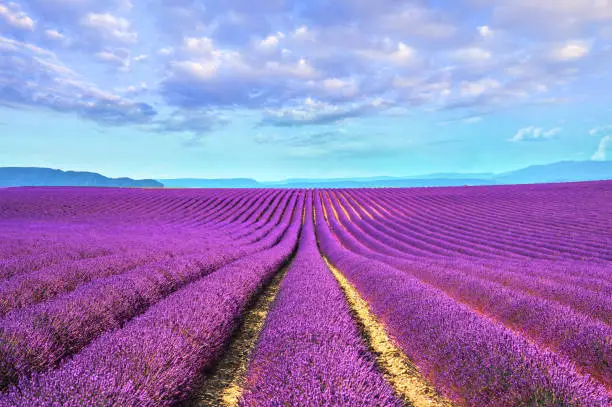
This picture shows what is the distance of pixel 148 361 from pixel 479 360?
2301 millimetres

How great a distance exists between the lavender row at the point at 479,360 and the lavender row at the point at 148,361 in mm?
1941

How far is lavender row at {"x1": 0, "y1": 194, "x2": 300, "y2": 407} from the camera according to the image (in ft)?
5.03

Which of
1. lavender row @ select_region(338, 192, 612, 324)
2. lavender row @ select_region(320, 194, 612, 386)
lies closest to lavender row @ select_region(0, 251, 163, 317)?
lavender row @ select_region(320, 194, 612, 386)

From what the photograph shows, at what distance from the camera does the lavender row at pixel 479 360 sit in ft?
6.03

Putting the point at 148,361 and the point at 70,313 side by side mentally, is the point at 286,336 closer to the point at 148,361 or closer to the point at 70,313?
the point at 148,361

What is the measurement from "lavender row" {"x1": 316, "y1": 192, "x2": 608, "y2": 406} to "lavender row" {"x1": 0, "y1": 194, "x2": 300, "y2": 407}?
1941 mm

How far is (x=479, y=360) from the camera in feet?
7.47

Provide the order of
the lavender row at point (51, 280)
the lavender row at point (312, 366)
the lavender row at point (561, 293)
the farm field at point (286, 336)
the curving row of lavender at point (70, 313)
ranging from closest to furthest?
1. the lavender row at point (312, 366)
2. the farm field at point (286, 336)
3. the curving row of lavender at point (70, 313)
4. the lavender row at point (51, 280)
5. the lavender row at point (561, 293)

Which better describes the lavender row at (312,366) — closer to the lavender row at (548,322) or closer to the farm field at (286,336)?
the farm field at (286,336)

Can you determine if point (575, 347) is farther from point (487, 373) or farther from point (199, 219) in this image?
point (199, 219)

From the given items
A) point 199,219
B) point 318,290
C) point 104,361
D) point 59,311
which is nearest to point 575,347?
point 318,290

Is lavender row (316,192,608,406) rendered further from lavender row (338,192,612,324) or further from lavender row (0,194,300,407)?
lavender row (0,194,300,407)

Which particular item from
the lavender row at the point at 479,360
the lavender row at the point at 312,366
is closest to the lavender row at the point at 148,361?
the lavender row at the point at 312,366

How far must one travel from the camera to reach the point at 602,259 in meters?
9.24
